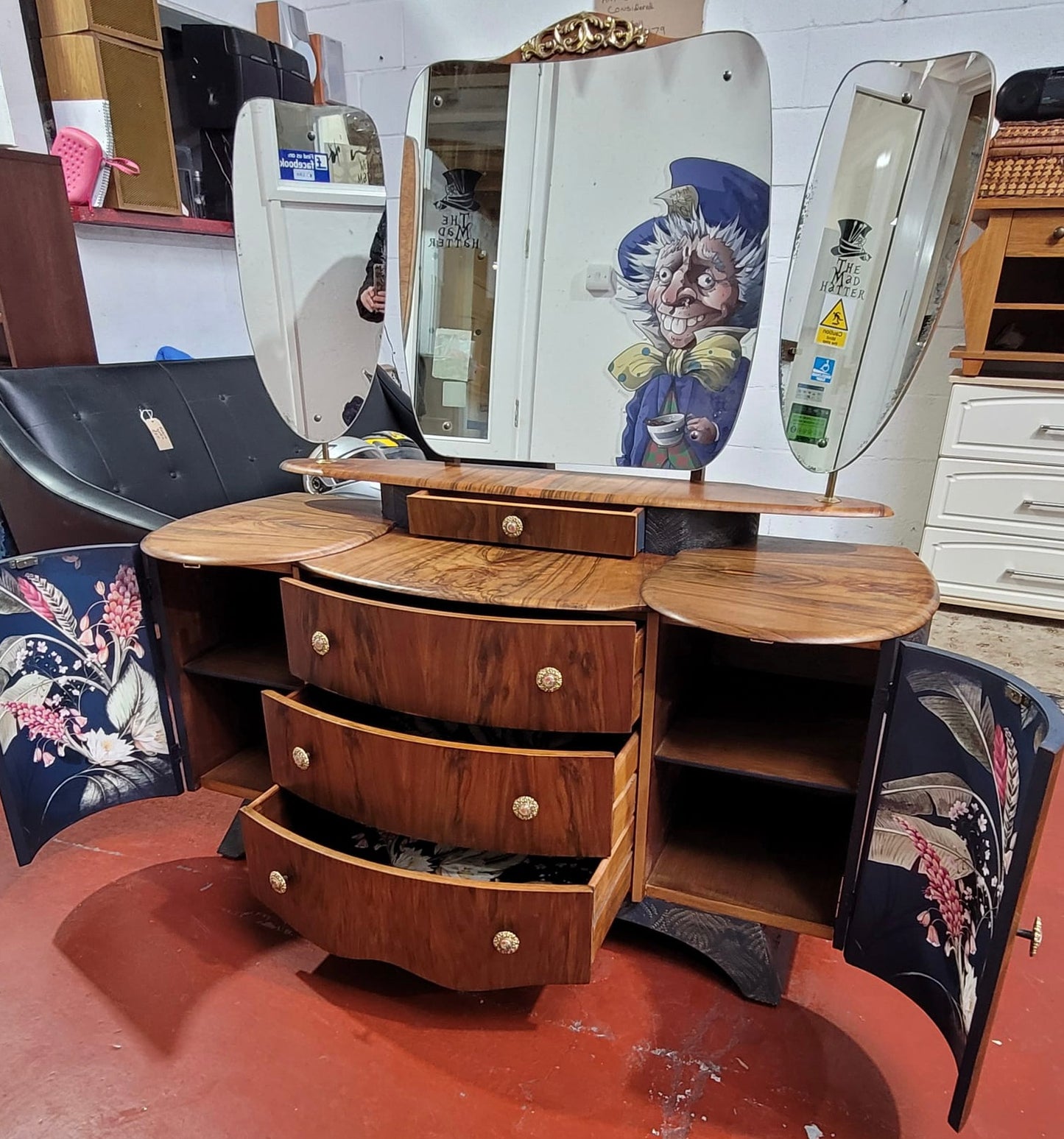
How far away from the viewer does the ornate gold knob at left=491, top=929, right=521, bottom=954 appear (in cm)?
98

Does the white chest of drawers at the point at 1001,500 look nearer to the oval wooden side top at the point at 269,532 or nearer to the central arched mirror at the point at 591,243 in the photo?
the central arched mirror at the point at 591,243

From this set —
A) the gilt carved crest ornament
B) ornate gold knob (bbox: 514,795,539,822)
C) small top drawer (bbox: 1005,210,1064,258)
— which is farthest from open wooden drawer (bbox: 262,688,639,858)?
small top drawer (bbox: 1005,210,1064,258)

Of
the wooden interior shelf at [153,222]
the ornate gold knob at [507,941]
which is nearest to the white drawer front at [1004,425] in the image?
the ornate gold knob at [507,941]

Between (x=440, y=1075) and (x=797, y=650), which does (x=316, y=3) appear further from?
(x=440, y=1075)

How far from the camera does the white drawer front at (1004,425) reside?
1925 millimetres

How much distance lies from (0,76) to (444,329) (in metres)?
1.46

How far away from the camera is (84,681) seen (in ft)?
4.07

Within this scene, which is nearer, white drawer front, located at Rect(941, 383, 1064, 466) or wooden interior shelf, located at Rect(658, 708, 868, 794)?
wooden interior shelf, located at Rect(658, 708, 868, 794)

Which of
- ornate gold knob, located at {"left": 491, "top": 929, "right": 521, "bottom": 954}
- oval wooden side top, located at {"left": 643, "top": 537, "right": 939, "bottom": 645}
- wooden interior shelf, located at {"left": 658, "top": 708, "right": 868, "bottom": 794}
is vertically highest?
oval wooden side top, located at {"left": 643, "top": 537, "right": 939, "bottom": 645}

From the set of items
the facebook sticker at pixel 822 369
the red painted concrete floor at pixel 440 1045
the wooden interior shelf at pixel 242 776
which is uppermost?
the facebook sticker at pixel 822 369

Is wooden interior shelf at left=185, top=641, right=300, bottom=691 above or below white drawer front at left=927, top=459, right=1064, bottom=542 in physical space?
below

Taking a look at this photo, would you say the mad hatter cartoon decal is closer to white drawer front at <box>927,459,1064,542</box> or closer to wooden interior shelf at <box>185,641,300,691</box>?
wooden interior shelf at <box>185,641,300,691</box>

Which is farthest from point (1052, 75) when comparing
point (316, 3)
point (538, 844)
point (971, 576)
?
point (316, 3)

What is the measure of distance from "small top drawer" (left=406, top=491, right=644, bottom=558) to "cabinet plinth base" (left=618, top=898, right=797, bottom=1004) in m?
0.53
